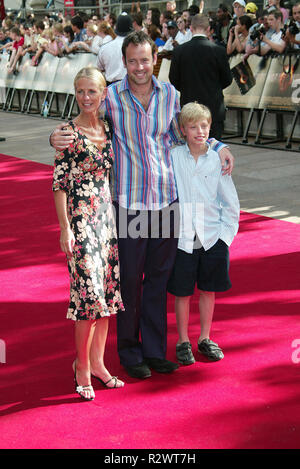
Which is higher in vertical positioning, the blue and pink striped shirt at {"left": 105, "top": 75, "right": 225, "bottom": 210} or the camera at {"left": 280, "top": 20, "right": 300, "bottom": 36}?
the camera at {"left": 280, "top": 20, "right": 300, "bottom": 36}

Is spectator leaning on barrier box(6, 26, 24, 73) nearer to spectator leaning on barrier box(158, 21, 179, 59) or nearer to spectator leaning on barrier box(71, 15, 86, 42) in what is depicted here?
spectator leaning on barrier box(71, 15, 86, 42)

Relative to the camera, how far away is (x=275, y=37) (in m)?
12.6

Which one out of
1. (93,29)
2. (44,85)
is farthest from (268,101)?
(44,85)

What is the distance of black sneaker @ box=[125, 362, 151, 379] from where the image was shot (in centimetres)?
447

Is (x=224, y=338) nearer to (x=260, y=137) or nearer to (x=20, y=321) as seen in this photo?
(x=20, y=321)

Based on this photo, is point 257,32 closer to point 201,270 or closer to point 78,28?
point 78,28

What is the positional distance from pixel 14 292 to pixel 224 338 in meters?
2.07

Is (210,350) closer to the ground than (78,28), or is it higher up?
closer to the ground

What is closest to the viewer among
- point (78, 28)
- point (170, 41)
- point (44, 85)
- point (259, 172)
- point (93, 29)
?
point (259, 172)

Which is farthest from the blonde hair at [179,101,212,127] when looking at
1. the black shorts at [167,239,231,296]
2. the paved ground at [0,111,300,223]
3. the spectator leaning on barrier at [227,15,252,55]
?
the spectator leaning on barrier at [227,15,252,55]

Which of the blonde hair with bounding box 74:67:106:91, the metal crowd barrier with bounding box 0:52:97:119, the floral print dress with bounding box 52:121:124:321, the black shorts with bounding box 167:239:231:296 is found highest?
the blonde hair with bounding box 74:67:106:91

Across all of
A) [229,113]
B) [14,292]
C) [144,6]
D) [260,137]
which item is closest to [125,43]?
[14,292]

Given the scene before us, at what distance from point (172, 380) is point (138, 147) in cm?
141

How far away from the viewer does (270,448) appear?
3.56 m
